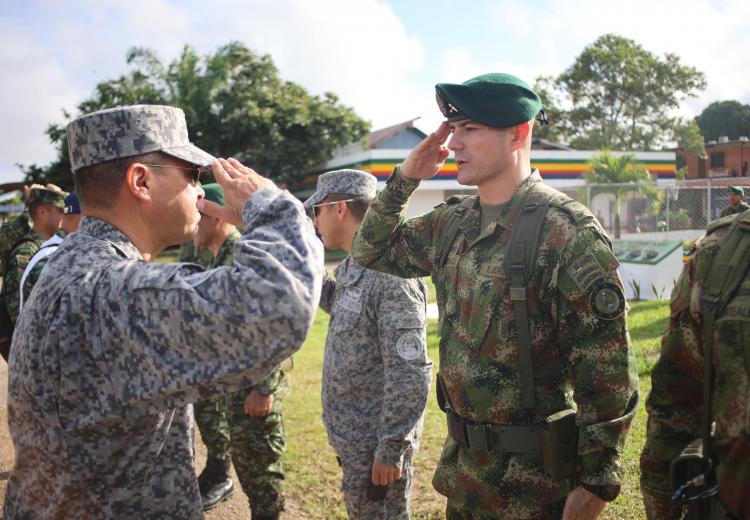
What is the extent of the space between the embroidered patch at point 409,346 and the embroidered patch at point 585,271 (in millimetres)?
1068

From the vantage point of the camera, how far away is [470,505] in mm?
2330

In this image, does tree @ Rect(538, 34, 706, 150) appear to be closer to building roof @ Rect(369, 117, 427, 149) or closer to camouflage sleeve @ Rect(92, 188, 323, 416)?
building roof @ Rect(369, 117, 427, 149)

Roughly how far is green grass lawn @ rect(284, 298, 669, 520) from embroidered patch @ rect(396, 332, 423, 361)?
173 centimetres

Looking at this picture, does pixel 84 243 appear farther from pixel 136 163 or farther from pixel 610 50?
pixel 610 50

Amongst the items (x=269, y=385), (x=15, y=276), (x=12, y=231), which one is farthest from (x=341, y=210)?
(x=12, y=231)

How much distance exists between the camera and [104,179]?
5.90ft

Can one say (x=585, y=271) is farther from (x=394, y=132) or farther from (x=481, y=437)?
(x=394, y=132)

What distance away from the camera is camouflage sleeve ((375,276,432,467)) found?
2969mm

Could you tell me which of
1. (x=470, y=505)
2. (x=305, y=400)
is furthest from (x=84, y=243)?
(x=305, y=400)

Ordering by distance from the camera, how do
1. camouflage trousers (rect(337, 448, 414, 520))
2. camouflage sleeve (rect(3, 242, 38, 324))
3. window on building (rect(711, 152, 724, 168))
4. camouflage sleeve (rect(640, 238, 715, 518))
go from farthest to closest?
window on building (rect(711, 152, 724, 168))
camouflage sleeve (rect(3, 242, 38, 324))
camouflage trousers (rect(337, 448, 414, 520))
camouflage sleeve (rect(640, 238, 715, 518))

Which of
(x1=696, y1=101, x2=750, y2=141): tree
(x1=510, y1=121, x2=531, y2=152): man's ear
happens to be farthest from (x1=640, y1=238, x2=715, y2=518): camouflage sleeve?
(x1=696, y1=101, x2=750, y2=141): tree

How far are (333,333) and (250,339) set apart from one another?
1.86 meters

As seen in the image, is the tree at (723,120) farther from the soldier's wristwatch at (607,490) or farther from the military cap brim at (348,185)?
the soldier's wristwatch at (607,490)

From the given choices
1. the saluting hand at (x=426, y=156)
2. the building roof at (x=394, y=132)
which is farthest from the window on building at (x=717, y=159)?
the saluting hand at (x=426, y=156)
